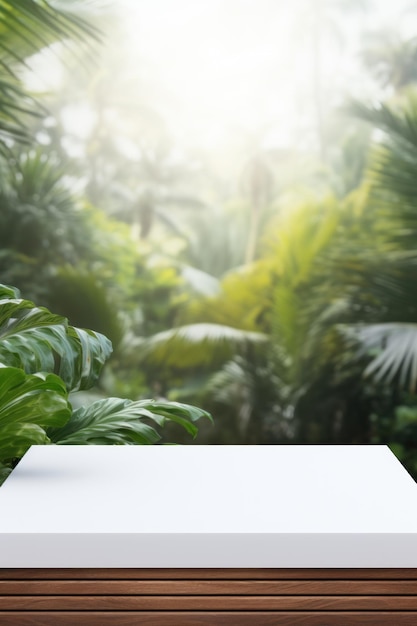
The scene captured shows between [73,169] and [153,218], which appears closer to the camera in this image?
[73,169]

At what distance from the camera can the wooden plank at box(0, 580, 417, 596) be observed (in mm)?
949

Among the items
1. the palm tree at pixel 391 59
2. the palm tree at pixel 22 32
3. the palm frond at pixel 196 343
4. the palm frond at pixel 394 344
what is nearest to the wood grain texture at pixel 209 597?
the palm tree at pixel 22 32

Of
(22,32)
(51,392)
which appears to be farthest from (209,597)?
(22,32)

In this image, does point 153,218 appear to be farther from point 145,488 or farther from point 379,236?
point 145,488

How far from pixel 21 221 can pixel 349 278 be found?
1.99 metres

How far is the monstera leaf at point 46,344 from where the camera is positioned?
58.0 inches

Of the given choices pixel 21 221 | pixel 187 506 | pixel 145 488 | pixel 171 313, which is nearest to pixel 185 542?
pixel 187 506

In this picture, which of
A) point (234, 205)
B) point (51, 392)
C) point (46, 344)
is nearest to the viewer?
point (51, 392)

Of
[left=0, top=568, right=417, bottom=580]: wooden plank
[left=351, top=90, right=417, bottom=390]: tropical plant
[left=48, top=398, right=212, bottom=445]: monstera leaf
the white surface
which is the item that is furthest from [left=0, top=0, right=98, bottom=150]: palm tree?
[left=0, top=568, right=417, bottom=580]: wooden plank

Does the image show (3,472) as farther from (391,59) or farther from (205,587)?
(391,59)

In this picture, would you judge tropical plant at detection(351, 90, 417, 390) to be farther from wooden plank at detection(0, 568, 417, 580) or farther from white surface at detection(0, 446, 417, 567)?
wooden plank at detection(0, 568, 417, 580)

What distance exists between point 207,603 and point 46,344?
0.66 metres

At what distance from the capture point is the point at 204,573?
95cm

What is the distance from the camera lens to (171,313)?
19.3 ft
